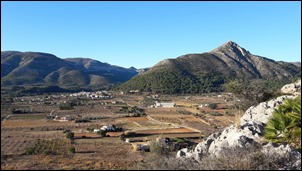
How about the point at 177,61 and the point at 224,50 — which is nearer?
the point at 177,61

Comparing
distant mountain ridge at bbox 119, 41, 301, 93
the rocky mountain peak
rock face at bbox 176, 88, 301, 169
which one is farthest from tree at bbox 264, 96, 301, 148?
the rocky mountain peak

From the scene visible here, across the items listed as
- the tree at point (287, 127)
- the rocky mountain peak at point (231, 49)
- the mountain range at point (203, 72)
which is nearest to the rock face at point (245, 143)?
the tree at point (287, 127)

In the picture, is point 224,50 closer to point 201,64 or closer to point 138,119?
point 201,64

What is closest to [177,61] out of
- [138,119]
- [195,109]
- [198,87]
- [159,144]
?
[198,87]

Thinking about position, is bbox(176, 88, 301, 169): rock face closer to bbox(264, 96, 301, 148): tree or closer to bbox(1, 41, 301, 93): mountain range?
bbox(264, 96, 301, 148): tree

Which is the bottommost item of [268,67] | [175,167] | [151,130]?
[151,130]

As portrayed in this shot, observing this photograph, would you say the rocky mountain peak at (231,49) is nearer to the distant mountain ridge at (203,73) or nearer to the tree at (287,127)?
the distant mountain ridge at (203,73)
